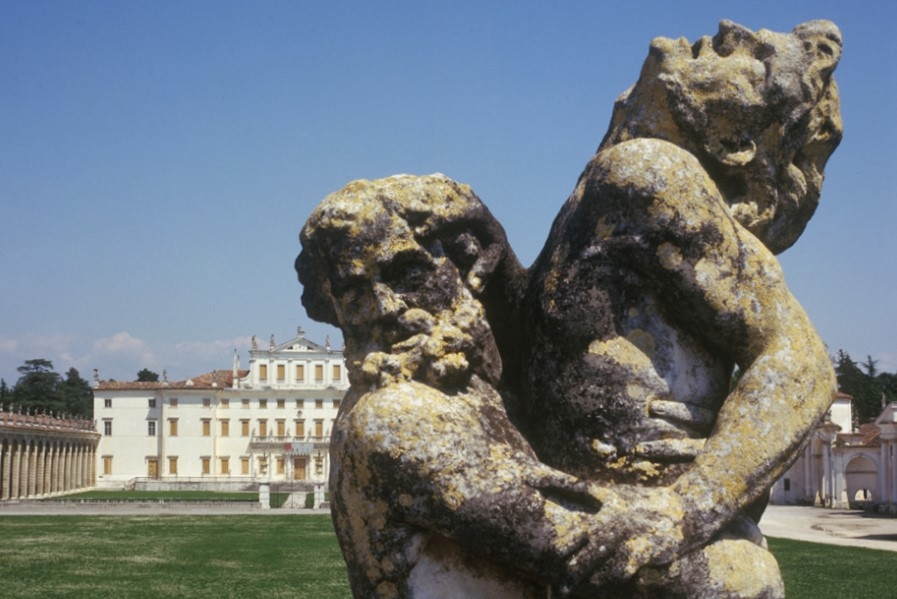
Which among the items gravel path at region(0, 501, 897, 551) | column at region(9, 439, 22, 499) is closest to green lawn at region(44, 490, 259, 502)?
column at region(9, 439, 22, 499)

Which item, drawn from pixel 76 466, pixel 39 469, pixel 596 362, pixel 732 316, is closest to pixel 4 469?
pixel 39 469

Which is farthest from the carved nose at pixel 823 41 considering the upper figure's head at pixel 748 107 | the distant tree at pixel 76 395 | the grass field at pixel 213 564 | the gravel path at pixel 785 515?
the distant tree at pixel 76 395

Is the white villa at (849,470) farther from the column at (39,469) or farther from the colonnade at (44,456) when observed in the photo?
the column at (39,469)

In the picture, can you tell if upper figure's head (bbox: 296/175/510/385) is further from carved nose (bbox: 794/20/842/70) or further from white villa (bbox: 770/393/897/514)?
white villa (bbox: 770/393/897/514)

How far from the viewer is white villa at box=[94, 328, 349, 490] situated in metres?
107

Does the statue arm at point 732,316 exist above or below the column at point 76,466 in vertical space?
Answer: above

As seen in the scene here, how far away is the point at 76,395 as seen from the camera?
133 meters

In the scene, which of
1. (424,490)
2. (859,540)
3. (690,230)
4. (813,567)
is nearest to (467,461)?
(424,490)

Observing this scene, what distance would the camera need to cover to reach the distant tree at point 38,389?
4813 inches

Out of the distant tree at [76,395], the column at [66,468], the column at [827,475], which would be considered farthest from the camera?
the distant tree at [76,395]

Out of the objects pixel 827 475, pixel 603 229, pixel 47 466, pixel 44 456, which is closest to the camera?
pixel 603 229

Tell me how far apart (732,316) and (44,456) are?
9496 centimetres

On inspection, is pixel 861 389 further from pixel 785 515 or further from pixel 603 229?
pixel 603 229

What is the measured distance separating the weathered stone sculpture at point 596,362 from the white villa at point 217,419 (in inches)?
4124
